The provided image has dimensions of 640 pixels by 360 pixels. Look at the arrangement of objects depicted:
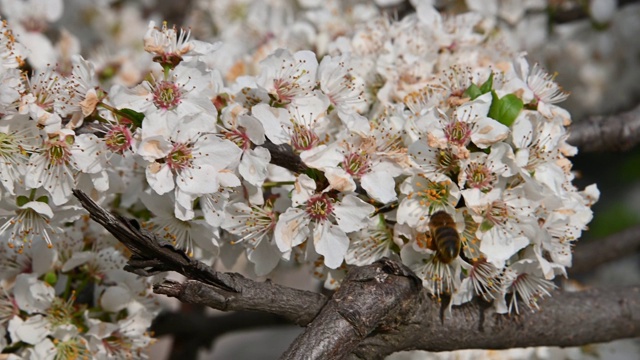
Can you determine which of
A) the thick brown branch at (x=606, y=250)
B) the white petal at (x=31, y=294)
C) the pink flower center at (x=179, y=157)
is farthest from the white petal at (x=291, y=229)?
the thick brown branch at (x=606, y=250)

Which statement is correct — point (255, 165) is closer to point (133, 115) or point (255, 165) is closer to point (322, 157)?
point (322, 157)

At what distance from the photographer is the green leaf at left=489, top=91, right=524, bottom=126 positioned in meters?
1.85

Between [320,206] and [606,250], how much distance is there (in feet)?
6.32

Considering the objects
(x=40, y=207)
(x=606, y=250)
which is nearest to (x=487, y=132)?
(x=40, y=207)

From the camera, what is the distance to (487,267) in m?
1.85

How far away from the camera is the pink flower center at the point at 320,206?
1752 millimetres

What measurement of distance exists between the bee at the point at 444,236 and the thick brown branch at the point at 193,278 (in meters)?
0.32

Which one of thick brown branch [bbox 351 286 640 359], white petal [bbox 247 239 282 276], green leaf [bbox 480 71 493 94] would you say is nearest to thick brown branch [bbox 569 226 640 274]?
thick brown branch [bbox 351 286 640 359]

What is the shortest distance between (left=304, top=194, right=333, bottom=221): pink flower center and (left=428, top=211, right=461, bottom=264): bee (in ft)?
0.75

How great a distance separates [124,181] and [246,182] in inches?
14.9

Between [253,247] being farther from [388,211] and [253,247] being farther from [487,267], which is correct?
[487,267]

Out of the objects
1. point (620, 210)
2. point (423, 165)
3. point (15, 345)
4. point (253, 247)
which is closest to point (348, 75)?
point (423, 165)

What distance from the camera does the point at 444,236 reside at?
1696 millimetres

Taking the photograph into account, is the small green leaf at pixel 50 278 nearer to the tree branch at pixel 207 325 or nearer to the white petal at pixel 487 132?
the white petal at pixel 487 132
